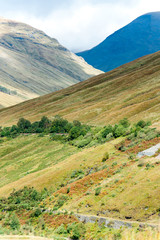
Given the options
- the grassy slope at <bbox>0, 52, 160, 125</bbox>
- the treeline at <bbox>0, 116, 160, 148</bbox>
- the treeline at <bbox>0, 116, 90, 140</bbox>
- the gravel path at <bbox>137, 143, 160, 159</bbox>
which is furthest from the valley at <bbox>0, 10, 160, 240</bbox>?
the grassy slope at <bbox>0, 52, 160, 125</bbox>

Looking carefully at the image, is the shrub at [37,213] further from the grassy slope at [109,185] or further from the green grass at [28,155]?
the green grass at [28,155]

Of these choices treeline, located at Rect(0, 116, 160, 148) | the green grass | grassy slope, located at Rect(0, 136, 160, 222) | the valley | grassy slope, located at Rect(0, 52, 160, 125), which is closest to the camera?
the valley

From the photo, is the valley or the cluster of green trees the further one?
the cluster of green trees

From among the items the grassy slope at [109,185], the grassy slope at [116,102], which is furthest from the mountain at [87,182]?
the grassy slope at [116,102]

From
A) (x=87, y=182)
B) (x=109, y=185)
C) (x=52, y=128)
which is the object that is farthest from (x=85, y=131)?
(x=109, y=185)

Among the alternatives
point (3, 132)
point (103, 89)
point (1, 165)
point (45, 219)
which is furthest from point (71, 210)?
point (103, 89)

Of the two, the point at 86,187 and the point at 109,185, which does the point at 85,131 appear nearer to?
the point at 86,187

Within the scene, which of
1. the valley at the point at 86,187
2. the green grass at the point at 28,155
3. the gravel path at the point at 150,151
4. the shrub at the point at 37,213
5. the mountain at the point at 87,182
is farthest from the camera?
the green grass at the point at 28,155

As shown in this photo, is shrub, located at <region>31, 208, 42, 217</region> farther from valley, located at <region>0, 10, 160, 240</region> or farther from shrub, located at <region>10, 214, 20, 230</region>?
shrub, located at <region>10, 214, 20, 230</region>

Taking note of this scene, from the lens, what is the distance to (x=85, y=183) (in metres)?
36.5

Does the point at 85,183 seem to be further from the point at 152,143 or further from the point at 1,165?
the point at 1,165

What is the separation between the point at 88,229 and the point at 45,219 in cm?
813

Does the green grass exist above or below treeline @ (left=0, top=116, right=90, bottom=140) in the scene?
below

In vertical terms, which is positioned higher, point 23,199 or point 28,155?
point 28,155
